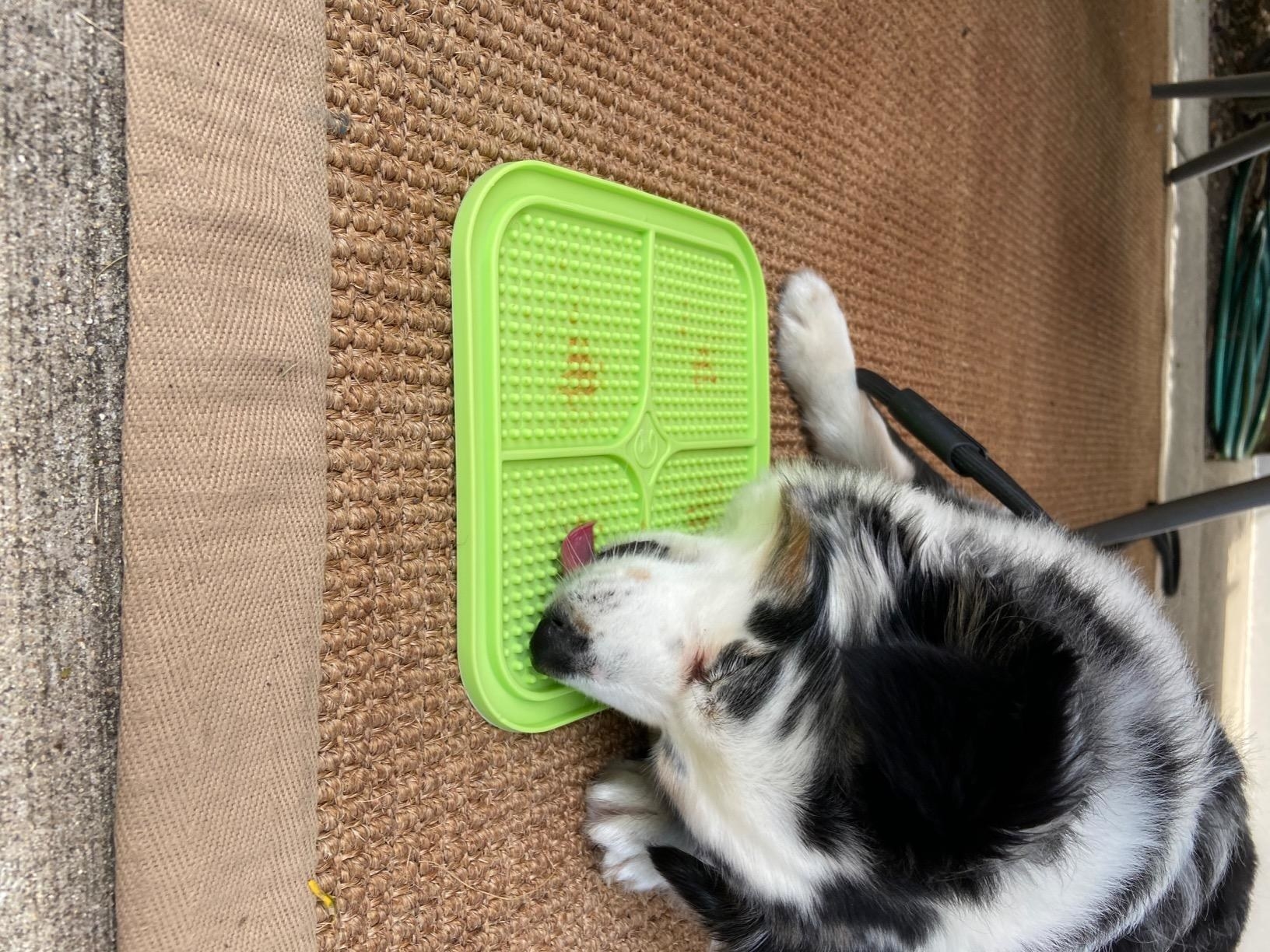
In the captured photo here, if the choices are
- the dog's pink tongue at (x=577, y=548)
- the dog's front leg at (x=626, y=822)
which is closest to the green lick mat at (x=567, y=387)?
the dog's pink tongue at (x=577, y=548)

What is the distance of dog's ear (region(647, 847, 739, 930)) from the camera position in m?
0.97

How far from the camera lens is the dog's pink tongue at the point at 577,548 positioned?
1.03 meters

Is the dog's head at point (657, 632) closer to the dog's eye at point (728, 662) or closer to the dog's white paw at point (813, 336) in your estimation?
the dog's eye at point (728, 662)

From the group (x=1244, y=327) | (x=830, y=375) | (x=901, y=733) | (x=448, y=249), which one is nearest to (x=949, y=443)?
(x=830, y=375)

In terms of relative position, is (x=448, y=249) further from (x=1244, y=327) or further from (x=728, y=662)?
(x=1244, y=327)

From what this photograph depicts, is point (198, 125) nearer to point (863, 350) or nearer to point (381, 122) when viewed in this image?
point (381, 122)

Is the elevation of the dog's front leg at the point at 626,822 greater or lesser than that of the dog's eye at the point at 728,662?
lesser

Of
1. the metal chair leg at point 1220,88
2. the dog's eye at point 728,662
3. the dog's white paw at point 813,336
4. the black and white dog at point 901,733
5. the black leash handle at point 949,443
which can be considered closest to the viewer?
the black and white dog at point 901,733

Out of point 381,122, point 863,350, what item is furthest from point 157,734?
point 863,350

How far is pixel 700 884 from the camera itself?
0.97 meters

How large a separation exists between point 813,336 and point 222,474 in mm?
992

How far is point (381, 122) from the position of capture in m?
0.89

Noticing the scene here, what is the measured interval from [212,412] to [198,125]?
0.26 meters

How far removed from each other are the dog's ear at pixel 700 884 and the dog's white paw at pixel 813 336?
2.71 feet
